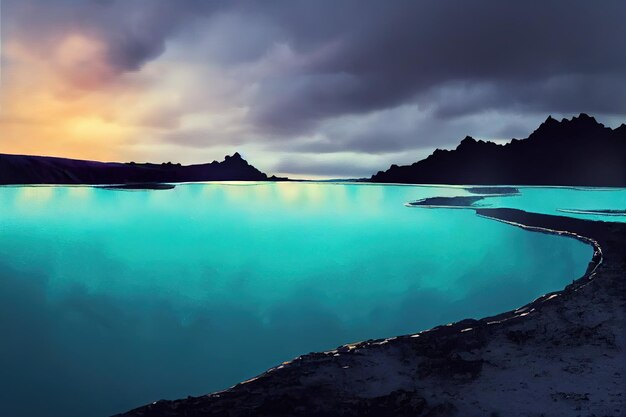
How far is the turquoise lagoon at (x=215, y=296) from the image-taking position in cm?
1186

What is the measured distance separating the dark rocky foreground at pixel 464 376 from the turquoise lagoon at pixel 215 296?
2.38 meters

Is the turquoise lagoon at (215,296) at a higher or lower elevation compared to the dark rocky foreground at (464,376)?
lower

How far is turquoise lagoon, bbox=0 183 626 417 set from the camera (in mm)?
11859

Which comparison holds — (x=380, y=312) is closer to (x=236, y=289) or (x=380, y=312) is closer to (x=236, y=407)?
(x=236, y=289)

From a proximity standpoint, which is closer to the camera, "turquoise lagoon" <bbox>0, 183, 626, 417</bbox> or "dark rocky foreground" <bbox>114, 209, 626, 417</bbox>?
"dark rocky foreground" <bbox>114, 209, 626, 417</bbox>

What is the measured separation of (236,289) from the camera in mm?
20875

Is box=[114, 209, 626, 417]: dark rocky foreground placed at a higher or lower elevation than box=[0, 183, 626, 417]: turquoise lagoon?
higher

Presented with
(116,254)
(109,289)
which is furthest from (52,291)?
(116,254)

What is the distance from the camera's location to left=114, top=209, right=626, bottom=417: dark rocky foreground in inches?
320

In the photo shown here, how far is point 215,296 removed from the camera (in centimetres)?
1961

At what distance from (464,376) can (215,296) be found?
12502 millimetres

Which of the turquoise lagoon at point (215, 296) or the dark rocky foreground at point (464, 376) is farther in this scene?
the turquoise lagoon at point (215, 296)

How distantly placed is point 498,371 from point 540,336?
2.54m

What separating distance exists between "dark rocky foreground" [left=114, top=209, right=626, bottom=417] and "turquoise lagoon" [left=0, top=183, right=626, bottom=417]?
2378mm
